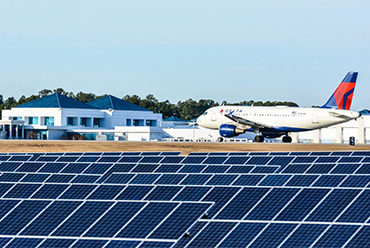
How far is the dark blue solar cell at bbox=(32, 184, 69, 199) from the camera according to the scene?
22275mm

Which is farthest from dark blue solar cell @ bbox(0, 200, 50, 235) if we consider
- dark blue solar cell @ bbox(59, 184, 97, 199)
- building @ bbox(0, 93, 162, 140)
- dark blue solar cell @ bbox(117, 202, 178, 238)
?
building @ bbox(0, 93, 162, 140)

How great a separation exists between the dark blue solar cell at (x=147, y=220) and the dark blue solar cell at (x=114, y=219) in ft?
0.70

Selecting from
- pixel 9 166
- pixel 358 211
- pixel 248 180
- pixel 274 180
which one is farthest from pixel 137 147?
pixel 358 211

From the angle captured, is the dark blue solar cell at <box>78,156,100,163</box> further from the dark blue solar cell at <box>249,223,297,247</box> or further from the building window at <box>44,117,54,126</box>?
the building window at <box>44,117,54,126</box>

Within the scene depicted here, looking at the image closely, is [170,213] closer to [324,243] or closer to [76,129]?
[324,243]

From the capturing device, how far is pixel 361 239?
56.0 feet

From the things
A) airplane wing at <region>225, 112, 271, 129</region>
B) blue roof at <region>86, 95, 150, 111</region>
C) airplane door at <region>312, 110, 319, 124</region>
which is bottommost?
airplane wing at <region>225, 112, 271, 129</region>

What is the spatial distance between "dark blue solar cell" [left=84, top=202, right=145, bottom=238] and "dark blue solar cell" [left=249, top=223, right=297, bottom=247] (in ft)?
12.7

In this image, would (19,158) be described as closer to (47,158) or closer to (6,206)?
(47,158)

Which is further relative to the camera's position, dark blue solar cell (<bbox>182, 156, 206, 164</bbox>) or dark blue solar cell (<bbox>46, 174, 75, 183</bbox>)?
dark blue solar cell (<bbox>182, 156, 206, 164</bbox>)

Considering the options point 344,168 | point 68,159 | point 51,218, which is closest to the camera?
point 51,218

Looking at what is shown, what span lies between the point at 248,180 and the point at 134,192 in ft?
15.4

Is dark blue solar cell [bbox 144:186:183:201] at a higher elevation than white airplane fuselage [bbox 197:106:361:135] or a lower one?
lower

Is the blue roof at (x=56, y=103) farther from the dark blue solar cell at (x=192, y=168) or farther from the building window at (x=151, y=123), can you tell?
the dark blue solar cell at (x=192, y=168)
